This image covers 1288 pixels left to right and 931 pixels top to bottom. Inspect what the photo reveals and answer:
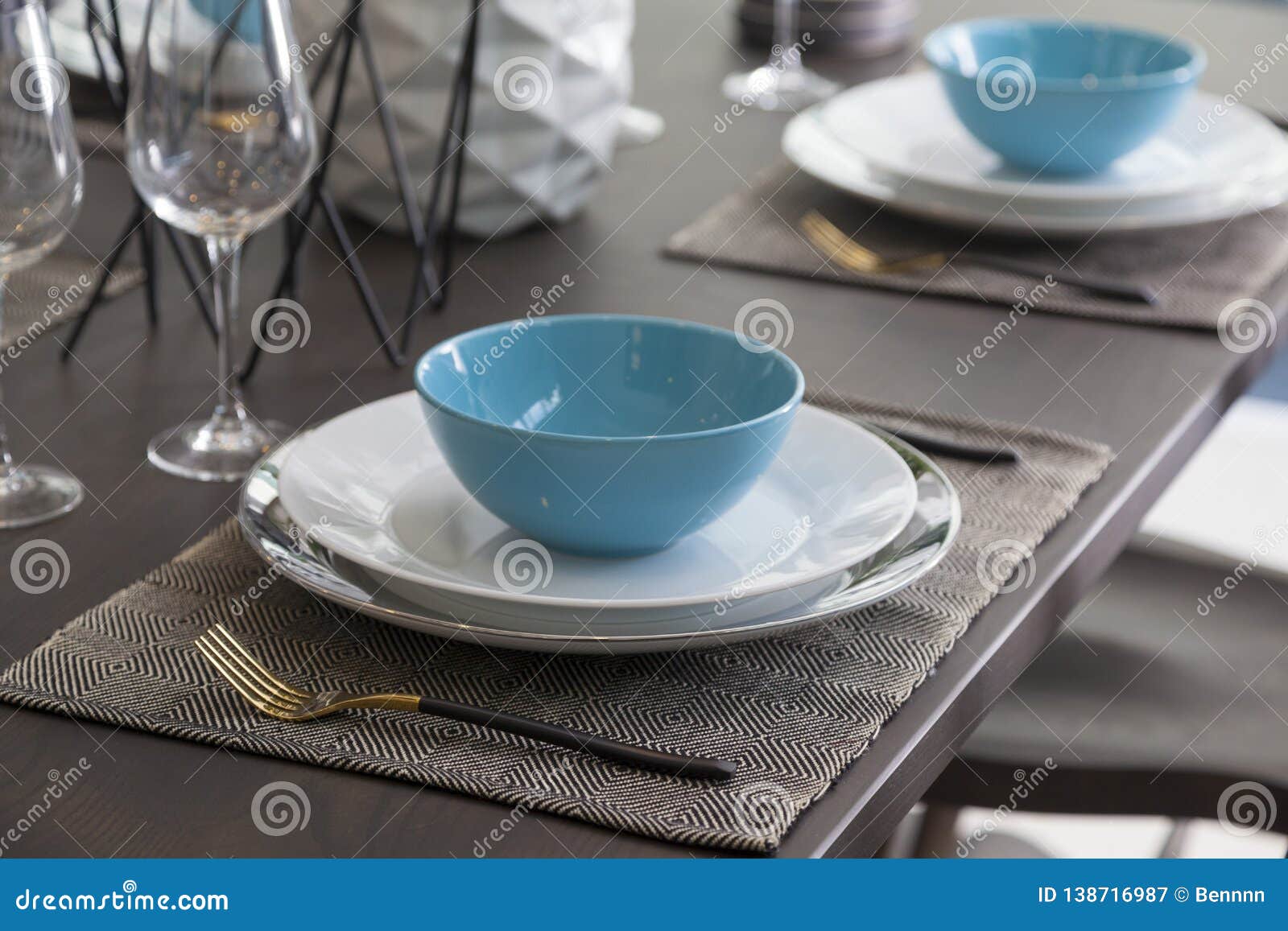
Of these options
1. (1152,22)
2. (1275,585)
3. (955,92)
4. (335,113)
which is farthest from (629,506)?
(1152,22)

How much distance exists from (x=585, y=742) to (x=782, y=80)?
3.70 ft

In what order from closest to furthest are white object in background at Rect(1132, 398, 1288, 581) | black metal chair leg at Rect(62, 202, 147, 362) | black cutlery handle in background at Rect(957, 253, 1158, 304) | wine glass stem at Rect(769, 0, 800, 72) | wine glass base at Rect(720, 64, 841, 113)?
black metal chair leg at Rect(62, 202, 147, 362), black cutlery handle in background at Rect(957, 253, 1158, 304), wine glass base at Rect(720, 64, 841, 113), wine glass stem at Rect(769, 0, 800, 72), white object in background at Rect(1132, 398, 1288, 581)

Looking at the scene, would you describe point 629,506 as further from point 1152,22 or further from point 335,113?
point 1152,22

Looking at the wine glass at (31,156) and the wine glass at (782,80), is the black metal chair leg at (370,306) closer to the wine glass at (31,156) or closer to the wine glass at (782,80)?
the wine glass at (31,156)

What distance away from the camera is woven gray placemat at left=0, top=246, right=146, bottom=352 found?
967 millimetres

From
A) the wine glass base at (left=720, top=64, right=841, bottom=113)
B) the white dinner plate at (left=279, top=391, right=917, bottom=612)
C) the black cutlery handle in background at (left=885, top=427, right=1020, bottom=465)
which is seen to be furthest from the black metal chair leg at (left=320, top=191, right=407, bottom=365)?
the wine glass base at (left=720, top=64, right=841, bottom=113)

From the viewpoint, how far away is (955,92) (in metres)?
1.20

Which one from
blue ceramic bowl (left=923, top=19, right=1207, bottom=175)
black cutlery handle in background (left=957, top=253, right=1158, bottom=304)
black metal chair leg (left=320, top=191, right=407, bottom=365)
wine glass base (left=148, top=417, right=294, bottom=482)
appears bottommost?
wine glass base (left=148, top=417, right=294, bottom=482)

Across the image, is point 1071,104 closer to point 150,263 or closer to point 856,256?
point 856,256

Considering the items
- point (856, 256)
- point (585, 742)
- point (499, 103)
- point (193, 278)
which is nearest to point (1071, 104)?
point (856, 256)

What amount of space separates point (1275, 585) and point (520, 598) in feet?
2.78

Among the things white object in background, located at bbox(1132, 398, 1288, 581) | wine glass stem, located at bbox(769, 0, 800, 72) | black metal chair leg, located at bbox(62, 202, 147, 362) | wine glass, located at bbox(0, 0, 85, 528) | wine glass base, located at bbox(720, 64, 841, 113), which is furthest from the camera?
white object in background, located at bbox(1132, 398, 1288, 581)

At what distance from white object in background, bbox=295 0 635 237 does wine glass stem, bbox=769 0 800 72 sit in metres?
0.46

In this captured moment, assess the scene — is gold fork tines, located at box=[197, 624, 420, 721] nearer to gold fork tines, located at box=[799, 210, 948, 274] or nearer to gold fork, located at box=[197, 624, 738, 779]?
gold fork, located at box=[197, 624, 738, 779]
